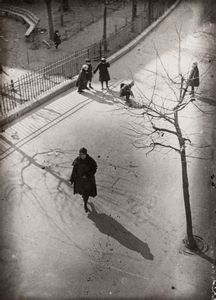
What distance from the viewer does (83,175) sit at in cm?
1043

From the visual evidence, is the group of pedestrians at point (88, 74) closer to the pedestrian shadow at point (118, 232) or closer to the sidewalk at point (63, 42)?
the sidewalk at point (63, 42)

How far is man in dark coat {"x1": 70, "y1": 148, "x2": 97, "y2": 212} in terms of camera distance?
34.1 feet

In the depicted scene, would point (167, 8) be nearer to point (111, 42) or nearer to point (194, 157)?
point (111, 42)

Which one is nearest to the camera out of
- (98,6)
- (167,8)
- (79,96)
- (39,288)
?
(39,288)

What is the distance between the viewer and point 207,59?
784 inches

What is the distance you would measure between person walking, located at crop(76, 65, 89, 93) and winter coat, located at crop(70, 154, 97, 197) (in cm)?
668

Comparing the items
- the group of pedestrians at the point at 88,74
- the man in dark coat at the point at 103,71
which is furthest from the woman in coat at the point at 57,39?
the man in dark coat at the point at 103,71

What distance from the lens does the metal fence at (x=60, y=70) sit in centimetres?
1619

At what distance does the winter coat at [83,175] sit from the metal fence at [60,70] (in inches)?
212

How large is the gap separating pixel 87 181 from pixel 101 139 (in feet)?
11.5

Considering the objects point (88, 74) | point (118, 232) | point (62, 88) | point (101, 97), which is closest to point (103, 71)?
point (88, 74)

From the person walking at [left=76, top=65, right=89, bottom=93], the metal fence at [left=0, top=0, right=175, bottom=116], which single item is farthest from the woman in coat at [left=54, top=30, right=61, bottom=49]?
the person walking at [left=76, top=65, right=89, bottom=93]

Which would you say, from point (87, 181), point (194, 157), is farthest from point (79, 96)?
point (87, 181)

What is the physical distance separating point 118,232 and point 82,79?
7.92 m
